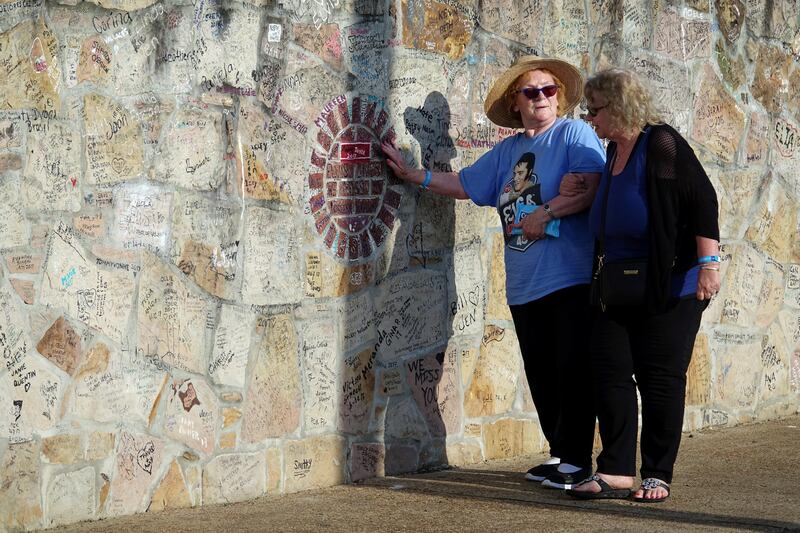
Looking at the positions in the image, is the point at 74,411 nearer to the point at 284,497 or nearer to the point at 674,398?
the point at 284,497

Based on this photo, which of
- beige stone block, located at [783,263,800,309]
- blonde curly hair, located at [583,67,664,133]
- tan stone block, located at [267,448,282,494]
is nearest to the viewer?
blonde curly hair, located at [583,67,664,133]

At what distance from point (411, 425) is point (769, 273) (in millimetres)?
2902

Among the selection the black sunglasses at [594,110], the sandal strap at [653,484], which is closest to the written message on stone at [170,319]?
the black sunglasses at [594,110]

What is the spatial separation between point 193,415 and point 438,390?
1.37 meters

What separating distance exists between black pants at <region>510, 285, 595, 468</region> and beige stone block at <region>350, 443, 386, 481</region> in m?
0.77

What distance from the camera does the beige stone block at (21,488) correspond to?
184 inches

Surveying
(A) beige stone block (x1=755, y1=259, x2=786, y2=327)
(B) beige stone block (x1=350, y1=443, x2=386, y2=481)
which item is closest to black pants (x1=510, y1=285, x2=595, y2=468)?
(B) beige stone block (x1=350, y1=443, x2=386, y2=481)

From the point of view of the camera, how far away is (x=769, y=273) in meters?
7.71

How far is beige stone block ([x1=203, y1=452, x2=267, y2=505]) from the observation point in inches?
206

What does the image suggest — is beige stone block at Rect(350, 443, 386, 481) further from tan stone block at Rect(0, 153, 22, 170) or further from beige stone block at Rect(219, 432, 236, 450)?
tan stone block at Rect(0, 153, 22, 170)

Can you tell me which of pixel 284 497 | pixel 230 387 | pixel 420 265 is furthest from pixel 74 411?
pixel 420 265

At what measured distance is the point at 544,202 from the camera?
5.53 meters

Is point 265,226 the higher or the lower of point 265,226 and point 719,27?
the lower

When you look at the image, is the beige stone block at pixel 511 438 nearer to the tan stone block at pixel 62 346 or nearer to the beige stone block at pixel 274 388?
the beige stone block at pixel 274 388
